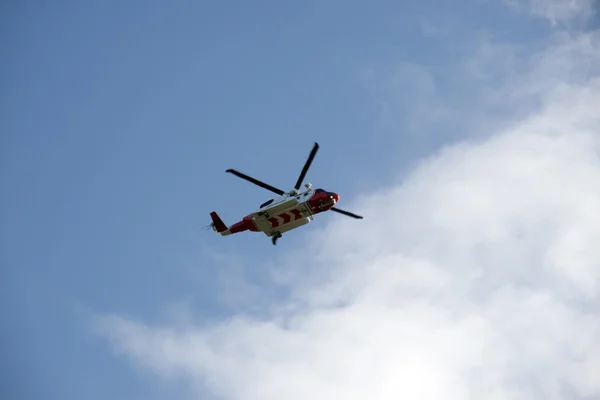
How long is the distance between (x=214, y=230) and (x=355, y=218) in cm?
1321

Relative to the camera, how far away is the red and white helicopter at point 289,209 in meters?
58.4

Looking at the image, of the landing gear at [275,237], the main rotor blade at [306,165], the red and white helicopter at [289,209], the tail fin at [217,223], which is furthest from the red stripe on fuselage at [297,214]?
the tail fin at [217,223]

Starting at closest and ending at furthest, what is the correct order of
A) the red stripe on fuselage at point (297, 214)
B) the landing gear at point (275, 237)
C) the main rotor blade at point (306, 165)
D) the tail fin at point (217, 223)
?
the main rotor blade at point (306, 165), the red stripe on fuselage at point (297, 214), the landing gear at point (275, 237), the tail fin at point (217, 223)

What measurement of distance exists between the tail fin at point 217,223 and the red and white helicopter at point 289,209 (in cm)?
256

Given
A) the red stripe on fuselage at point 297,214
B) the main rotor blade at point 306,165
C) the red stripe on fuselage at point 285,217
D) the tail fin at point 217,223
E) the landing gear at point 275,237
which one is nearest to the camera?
the main rotor blade at point 306,165

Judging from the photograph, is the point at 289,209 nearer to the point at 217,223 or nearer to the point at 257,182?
the point at 257,182

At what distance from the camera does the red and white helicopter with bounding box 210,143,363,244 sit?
5838 centimetres

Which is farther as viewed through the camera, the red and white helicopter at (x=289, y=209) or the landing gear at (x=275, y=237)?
the landing gear at (x=275, y=237)

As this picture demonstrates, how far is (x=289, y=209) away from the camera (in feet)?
195

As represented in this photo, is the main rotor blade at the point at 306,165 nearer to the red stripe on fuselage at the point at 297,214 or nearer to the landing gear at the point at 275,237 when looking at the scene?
the red stripe on fuselage at the point at 297,214

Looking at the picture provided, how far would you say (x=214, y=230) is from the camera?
65562mm


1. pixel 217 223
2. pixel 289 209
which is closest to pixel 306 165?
pixel 289 209

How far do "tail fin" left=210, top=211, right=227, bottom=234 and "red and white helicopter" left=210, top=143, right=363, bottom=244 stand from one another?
2.56m

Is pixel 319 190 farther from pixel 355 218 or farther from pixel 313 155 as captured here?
pixel 355 218
